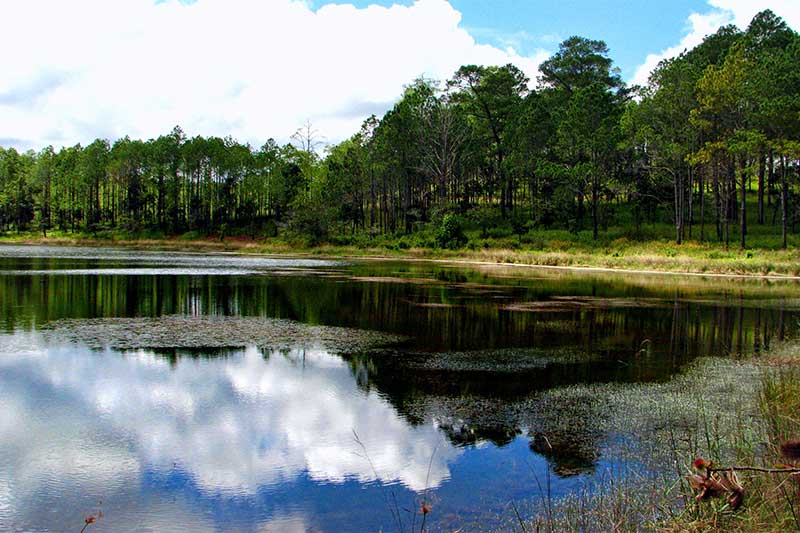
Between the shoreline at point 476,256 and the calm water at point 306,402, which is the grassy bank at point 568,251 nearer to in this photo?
the shoreline at point 476,256

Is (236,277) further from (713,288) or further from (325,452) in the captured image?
(325,452)

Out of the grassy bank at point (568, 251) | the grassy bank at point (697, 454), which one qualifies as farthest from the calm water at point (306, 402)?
the grassy bank at point (568, 251)

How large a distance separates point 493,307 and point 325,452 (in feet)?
52.5

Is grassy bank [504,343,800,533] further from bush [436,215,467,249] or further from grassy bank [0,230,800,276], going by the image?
bush [436,215,467,249]

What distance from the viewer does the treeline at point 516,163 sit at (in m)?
50.3

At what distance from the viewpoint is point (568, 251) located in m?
54.9

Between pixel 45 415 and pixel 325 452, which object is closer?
pixel 325 452

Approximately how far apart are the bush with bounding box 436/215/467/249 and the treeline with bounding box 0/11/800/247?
0.41 metres

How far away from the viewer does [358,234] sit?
76875mm

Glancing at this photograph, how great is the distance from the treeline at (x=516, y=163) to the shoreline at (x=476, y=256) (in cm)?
444

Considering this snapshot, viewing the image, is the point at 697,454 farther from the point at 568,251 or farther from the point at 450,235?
the point at 450,235

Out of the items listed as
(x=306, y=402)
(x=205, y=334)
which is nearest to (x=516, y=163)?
(x=205, y=334)

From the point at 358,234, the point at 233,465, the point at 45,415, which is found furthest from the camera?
the point at 358,234

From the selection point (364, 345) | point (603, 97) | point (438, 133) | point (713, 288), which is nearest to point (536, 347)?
point (364, 345)
